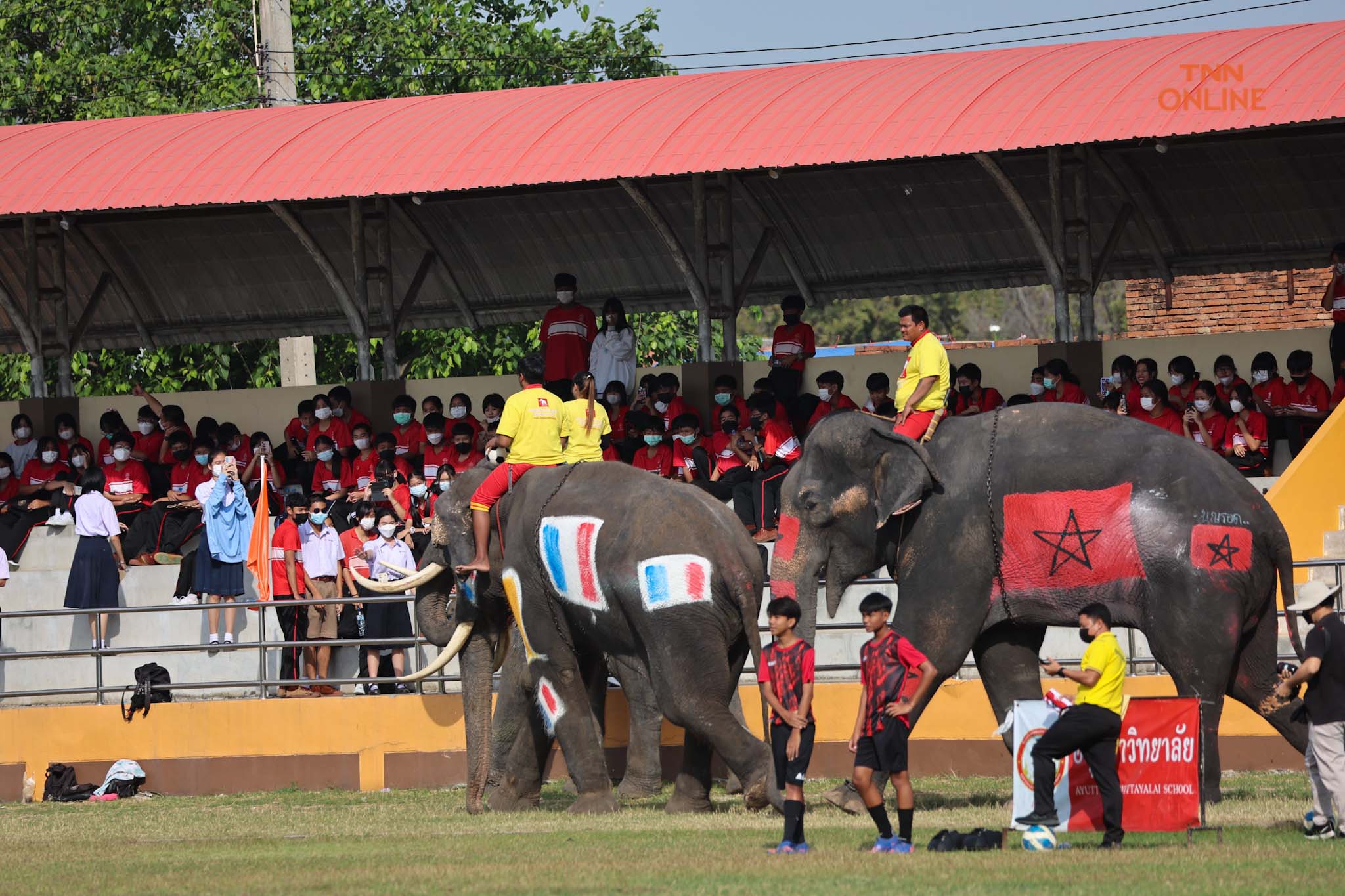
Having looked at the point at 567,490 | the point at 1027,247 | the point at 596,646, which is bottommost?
the point at 596,646

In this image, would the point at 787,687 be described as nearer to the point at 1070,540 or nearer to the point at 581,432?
the point at 1070,540

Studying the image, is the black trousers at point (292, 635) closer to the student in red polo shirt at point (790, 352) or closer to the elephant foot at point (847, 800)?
the student in red polo shirt at point (790, 352)

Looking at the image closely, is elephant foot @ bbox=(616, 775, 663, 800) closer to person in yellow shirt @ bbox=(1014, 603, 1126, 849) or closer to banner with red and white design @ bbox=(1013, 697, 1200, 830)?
banner with red and white design @ bbox=(1013, 697, 1200, 830)

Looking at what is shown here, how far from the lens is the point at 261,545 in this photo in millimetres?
18781

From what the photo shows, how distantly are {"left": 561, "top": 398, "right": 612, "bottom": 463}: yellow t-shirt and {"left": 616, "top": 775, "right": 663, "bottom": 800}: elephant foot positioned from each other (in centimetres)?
231

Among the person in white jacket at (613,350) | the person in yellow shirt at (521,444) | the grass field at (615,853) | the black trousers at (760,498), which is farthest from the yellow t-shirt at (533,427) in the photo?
the person in white jacket at (613,350)

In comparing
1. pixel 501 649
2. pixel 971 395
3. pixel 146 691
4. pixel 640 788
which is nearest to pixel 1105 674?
pixel 640 788

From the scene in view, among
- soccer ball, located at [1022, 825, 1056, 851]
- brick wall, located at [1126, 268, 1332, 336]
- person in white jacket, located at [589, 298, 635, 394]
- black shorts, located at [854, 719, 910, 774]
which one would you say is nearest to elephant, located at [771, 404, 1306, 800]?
soccer ball, located at [1022, 825, 1056, 851]

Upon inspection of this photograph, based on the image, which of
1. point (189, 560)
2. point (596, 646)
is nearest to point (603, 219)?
point (189, 560)

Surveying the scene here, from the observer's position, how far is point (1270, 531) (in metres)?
11.9

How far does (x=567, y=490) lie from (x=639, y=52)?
23.6 meters

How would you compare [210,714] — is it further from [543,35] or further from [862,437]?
[543,35]

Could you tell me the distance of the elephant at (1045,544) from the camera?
1183 cm

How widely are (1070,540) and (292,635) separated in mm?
7766
